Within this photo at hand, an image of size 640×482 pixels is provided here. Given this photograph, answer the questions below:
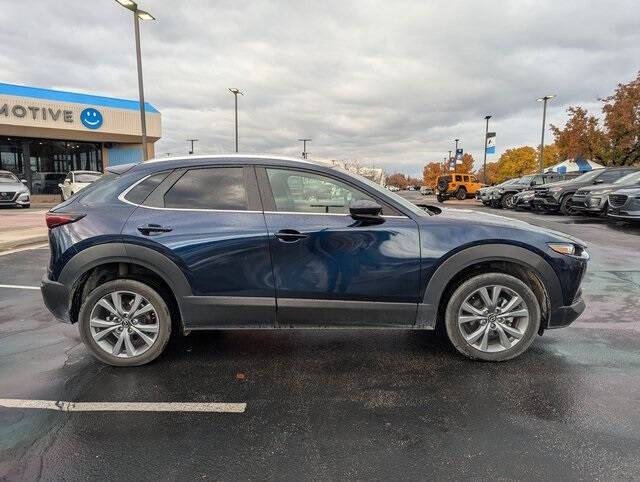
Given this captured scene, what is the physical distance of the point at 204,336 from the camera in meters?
4.34

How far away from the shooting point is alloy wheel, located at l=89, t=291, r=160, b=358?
357 cm

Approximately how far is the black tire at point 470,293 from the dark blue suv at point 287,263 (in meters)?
0.01

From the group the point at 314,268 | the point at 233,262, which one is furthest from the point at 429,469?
the point at 233,262

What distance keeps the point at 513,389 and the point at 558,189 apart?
1634cm

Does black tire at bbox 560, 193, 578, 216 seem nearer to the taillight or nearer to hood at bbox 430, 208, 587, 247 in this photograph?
hood at bbox 430, 208, 587, 247

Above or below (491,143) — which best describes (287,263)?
below

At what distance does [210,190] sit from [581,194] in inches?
595

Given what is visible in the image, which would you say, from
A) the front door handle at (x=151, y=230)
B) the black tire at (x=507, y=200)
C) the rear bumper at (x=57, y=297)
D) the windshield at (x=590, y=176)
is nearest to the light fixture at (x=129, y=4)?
the rear bumper at (x=57, y=297)

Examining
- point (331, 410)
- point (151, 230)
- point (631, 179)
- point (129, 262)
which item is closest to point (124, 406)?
point (129, 262)

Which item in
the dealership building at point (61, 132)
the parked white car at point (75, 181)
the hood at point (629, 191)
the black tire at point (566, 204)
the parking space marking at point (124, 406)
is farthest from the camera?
the dealership building at point (61, 132)

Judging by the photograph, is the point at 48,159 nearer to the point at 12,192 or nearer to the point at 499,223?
the point at 12,192

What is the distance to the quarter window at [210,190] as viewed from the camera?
11.8ft

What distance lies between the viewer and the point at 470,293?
355cm

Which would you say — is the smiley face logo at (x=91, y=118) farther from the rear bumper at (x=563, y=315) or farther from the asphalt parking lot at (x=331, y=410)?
the rear bumper at (x=563, y=315)
